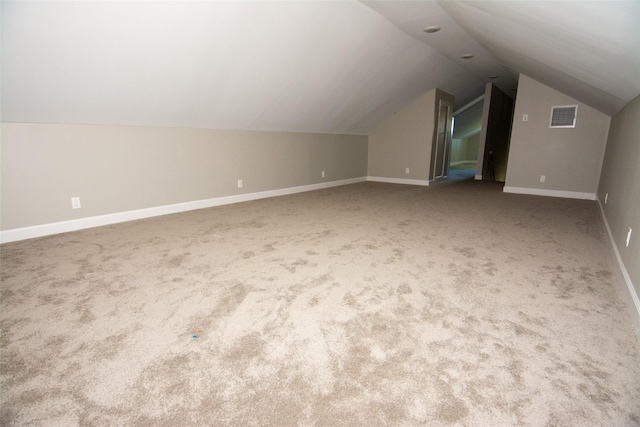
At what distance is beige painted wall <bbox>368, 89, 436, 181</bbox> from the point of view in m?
7.03

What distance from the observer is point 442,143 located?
786 centimetres

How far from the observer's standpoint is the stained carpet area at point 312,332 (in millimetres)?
1221

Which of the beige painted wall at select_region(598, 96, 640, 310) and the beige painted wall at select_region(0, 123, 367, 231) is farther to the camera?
the beige painted wall at select_region(0, 123, 367, 231)

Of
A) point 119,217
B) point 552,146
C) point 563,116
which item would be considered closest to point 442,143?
point 552,146

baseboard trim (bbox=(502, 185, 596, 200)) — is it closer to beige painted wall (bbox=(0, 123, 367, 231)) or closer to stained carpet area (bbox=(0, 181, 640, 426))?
stained carpet area (bbox=(0, 181, 640, 426))

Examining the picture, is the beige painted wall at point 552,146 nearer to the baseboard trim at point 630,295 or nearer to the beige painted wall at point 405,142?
the beige painted wall at point 405,142

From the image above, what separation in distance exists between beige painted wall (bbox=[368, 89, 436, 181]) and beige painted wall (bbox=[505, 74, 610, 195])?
1.65 meters

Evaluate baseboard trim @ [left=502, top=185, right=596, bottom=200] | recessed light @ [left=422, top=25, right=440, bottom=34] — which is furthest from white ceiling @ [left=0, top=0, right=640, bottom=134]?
baseboard trim @ [left=502, top=185, right=596, bottom=200]

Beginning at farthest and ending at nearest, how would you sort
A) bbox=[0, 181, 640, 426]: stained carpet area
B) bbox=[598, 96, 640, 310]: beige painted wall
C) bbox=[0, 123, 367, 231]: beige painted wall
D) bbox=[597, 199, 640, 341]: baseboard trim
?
bbox=[0, 123, 367, 231]: beige painted wall → bbox=[598, 96, 640, 310]: beige painted wall → bbox=[597, 199, 640, 341]: baseboard trim → bbox=[0, 181, 640, 426]: stained carpet area

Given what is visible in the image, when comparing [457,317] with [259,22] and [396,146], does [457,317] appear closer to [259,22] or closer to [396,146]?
[259,22]

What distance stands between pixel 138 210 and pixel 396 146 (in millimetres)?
5545

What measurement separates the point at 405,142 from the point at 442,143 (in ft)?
3.88

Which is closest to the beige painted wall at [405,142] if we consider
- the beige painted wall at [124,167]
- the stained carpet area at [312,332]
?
the beige painted wall at [124,167]

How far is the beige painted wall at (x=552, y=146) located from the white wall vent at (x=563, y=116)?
0.06 meters
